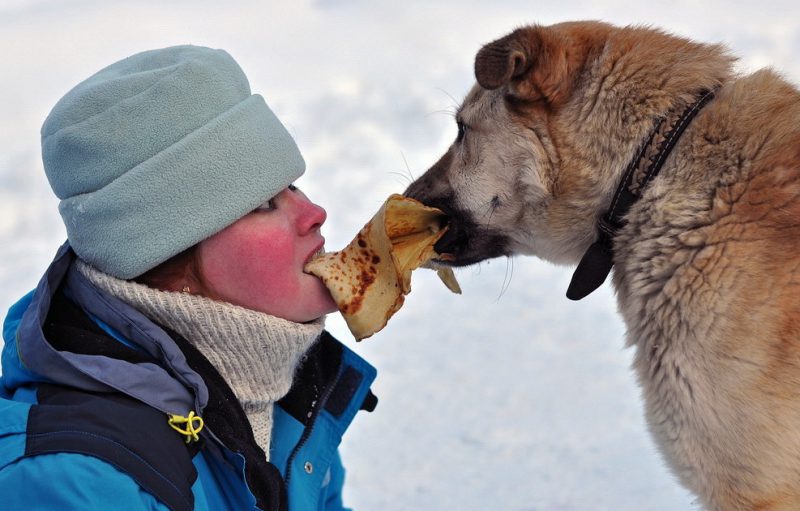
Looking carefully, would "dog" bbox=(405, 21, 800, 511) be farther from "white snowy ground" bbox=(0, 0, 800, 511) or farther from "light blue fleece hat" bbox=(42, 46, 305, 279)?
"light blue fleece hat" bbox=(42, 46, 305, 279)

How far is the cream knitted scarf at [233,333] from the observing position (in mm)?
1905

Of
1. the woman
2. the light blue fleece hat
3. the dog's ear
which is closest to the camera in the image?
the woman

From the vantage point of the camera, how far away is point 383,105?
616cm

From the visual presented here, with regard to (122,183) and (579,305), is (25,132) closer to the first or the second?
(579,305)

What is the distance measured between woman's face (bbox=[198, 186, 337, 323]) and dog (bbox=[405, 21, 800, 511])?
0.76 m

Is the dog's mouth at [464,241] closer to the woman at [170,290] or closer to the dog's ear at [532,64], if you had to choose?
the dog's ear at [532,64]

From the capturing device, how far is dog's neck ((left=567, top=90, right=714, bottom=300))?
2.25m

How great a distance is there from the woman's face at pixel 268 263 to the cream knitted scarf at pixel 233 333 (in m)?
0.05

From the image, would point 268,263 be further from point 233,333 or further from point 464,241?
point 464,241

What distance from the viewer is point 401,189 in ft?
17.4

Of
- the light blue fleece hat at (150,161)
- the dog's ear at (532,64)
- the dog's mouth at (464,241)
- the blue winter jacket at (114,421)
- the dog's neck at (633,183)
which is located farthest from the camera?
the dog's mouth at (464,241)

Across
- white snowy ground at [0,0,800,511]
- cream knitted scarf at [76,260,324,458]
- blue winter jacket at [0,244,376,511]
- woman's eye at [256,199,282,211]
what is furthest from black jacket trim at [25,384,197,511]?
white snowy ground at [0,0,800,511]

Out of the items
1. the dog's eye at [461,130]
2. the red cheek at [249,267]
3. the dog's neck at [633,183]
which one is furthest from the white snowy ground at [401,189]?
the red cheek at [249,267]

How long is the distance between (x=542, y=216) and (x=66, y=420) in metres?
1.47
